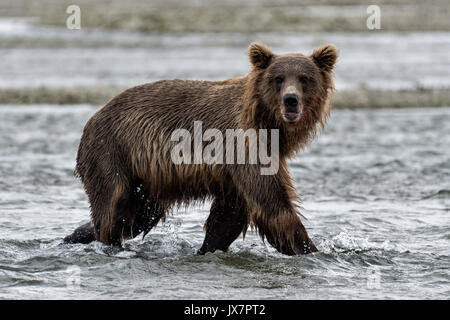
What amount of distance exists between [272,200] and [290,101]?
2.70 feet

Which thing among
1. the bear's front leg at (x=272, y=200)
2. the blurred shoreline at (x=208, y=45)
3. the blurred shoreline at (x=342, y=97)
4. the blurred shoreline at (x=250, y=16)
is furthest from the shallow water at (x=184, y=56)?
the bear's front leg at (x=272, y=200)

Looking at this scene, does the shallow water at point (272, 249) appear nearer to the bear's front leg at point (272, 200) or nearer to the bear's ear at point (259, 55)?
the bear's front leg at point (272, 200)

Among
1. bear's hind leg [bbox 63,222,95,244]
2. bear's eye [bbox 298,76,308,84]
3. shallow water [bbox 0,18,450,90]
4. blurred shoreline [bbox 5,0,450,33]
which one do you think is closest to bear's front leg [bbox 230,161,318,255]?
bear's eye [bbox 298,76,308,84]

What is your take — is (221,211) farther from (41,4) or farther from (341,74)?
(41,4)

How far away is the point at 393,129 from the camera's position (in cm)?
1540

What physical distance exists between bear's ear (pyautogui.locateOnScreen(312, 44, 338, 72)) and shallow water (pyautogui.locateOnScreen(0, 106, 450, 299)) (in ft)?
5.10

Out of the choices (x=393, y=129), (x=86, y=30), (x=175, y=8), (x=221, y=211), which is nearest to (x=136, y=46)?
(x=86, y=30)

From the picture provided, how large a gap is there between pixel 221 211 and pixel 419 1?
41000 millimetres

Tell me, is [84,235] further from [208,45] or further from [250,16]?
[250,16]

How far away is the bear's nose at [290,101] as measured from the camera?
6738 millimetres

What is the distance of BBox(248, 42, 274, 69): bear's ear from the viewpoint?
7.09 meters

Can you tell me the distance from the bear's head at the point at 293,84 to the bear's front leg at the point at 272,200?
1.45 feet

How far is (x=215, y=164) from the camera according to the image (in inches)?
286

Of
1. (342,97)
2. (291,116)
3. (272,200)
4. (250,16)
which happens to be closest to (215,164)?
(272,200)
